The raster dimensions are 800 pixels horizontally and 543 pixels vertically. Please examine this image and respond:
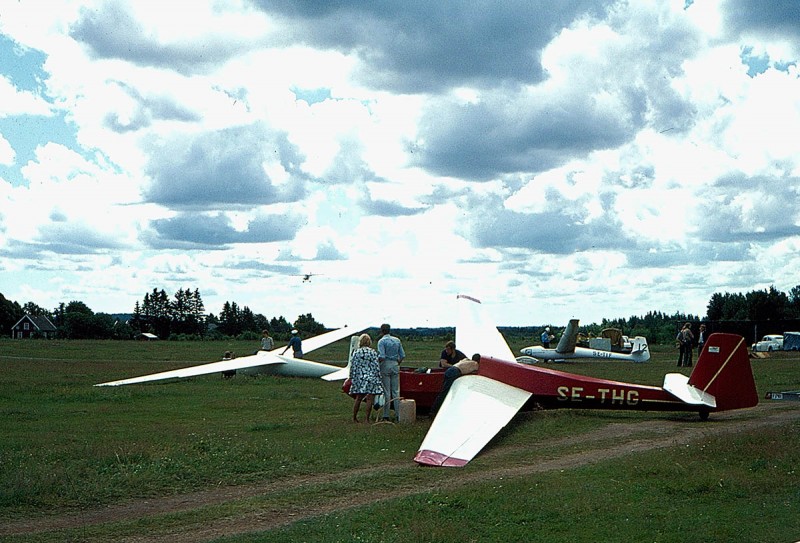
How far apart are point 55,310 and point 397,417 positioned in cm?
14464

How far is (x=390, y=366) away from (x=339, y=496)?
6260 millimetres

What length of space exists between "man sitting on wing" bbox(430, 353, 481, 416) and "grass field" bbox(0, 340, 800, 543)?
0.59 metres

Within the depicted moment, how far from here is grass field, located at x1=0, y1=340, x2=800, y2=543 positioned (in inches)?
276

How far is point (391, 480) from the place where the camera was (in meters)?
9.08

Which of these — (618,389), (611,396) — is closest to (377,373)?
(611,396)

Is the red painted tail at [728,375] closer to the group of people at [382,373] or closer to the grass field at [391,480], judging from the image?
the grass field at [391,480]

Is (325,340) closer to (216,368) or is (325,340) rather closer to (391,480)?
(216,368)

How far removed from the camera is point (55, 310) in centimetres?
→ 14488

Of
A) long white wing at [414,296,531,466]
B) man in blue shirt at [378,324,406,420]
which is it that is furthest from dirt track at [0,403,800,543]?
man in blue shirt at [378,324,406,420]

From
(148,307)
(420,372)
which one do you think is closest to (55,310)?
(148,307)

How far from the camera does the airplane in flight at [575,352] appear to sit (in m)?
37.1

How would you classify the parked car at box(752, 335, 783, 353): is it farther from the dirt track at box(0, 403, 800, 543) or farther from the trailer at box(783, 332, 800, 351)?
the dirt track at box(0, 403, 800, 543)

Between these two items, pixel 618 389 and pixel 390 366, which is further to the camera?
pixel 390 366

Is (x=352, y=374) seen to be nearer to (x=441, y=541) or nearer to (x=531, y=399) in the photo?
(x=531, y=399)
